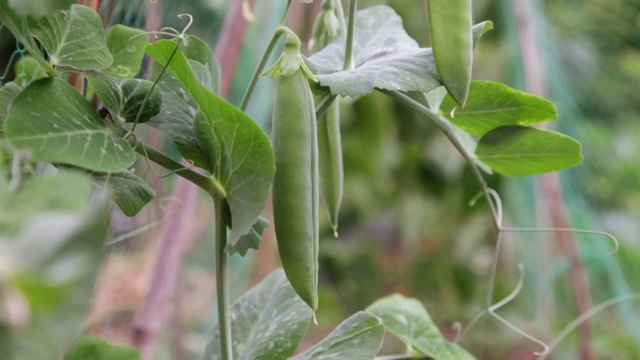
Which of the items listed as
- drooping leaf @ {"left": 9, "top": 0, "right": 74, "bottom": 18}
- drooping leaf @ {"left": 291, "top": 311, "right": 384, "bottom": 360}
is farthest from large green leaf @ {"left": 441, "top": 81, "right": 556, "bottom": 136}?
drooping leaf @ {"left": 9, "top": 0, "right": 74, "bottom": 18}

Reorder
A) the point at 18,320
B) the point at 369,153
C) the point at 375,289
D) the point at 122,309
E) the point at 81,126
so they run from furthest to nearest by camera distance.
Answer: the point at 369,153 → the point at 375,289 → the point at 122,309 → the point at 81,126 → the point at 18,320

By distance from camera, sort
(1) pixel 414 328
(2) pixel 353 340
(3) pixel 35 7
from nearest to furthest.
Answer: (3) pixel 35 7 < (2) pixel 353 340 < (1) pixel 414 328

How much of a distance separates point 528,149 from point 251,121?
0.25 meters

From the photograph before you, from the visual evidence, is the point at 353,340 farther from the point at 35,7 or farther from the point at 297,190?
the point at 35,7

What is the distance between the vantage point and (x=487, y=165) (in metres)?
0.56

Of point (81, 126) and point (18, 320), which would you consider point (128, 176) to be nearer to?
point (81, 126)

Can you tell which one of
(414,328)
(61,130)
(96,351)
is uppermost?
(61,130)

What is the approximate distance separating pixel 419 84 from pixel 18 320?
9.9 inches

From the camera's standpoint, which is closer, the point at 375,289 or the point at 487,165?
the point at 487,165

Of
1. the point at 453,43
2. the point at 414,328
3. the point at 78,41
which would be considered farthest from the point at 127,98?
the point at 414,328

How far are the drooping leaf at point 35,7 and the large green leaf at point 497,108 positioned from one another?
9.9 inches

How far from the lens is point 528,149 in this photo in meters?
0.52

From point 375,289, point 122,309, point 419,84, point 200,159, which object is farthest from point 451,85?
point 375,289

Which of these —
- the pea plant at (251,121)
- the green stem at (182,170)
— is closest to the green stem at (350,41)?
the pea plant at (251,121)
